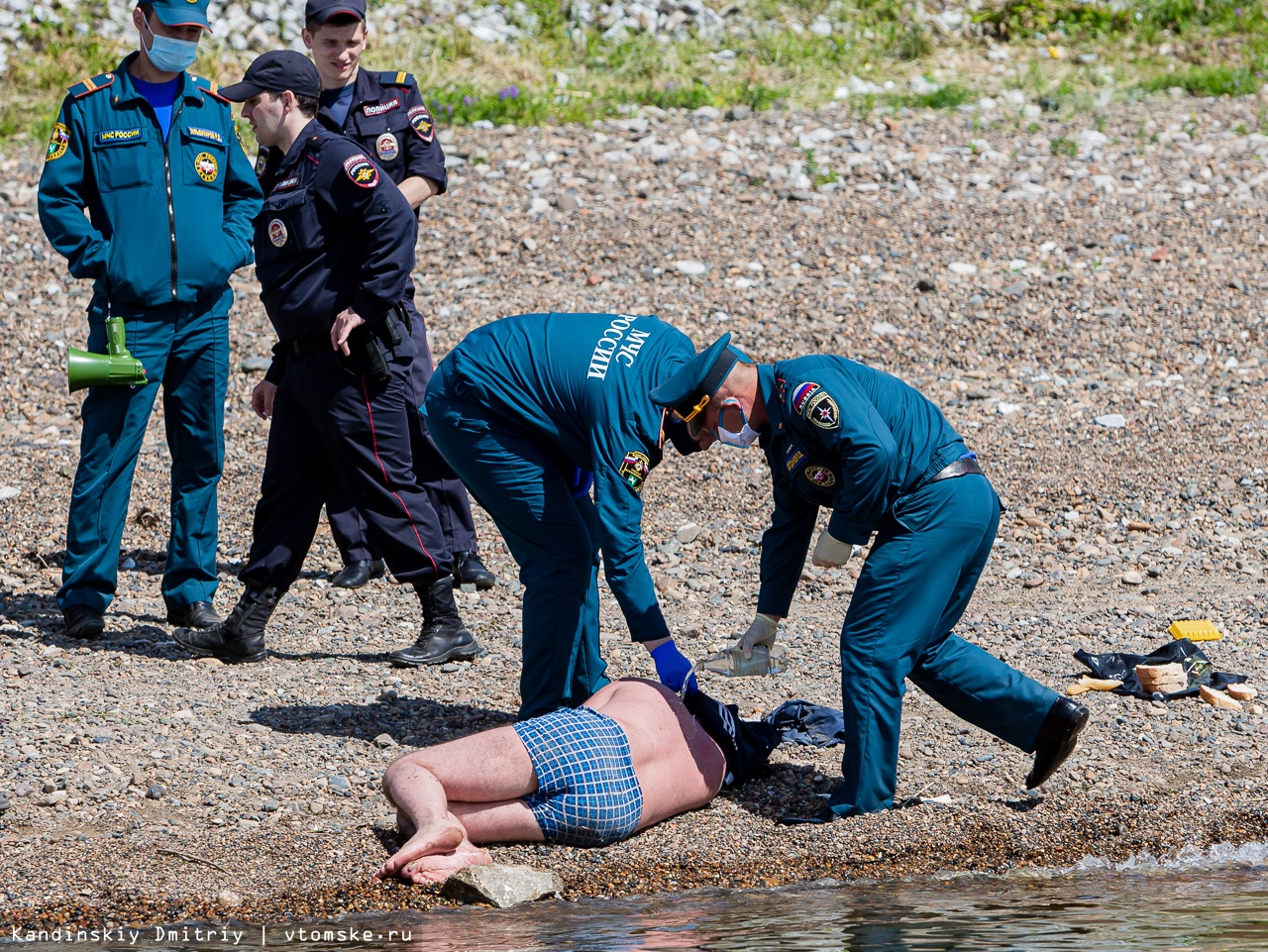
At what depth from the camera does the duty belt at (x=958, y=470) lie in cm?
420

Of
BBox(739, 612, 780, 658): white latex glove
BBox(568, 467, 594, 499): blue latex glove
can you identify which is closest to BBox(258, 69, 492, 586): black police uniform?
BBox(568, 467, 594, 499): blue latex glove

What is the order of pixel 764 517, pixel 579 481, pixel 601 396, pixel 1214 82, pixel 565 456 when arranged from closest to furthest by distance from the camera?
pixel 601 396 → pixel 565 456 → pixel 579 481 → pixel 764 517 → pixel 1214 82

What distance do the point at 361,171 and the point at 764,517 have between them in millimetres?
3009

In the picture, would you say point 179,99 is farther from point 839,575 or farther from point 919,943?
point 919,943

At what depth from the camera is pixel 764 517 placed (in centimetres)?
738

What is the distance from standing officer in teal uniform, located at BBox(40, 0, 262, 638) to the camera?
5.53m

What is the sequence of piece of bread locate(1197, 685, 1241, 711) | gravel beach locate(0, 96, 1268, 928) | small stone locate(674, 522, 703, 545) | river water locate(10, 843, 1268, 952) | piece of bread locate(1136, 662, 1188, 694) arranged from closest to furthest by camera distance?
river water locate(10, 843, 1268, 952), gravel beach locate(0, 96, 1268, 928), piece of bread locate(1197, 685, 1241, 711), piece of bread locate(1136, 662, 1188, 694), small stone locate(674, 522, 703, 545)

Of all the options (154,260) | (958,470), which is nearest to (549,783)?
(958,470)

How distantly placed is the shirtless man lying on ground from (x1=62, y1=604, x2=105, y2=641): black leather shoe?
2156 millimetres

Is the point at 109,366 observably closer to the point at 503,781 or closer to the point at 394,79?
the point at 394,79

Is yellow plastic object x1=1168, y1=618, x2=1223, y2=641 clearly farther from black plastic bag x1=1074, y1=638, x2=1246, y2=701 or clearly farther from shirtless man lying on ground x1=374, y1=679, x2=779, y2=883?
shirtless man lying on ground x1=374, y1=679, x2=779, y2=883

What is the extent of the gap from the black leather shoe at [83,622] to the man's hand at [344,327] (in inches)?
58.9

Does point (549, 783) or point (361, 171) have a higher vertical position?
point (361, 171)

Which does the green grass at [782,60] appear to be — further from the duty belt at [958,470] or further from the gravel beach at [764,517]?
the duty belt at [958,470]
